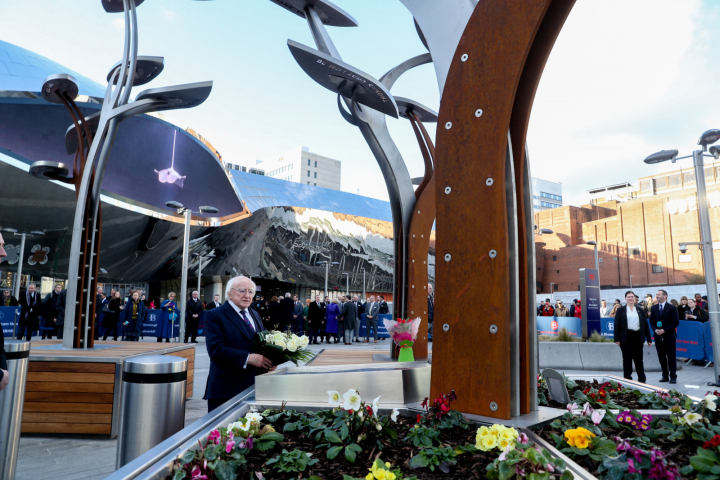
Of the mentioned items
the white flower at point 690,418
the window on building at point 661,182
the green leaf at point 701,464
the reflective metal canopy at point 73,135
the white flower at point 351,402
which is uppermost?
the window on building at point 661,182

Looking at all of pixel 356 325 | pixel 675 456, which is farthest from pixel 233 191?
pixel 675 456

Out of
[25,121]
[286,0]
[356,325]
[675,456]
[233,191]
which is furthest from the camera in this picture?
[233,191]

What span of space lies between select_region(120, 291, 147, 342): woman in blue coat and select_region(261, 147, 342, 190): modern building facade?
265 ft

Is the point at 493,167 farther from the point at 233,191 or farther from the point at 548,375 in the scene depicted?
the point at 233,191

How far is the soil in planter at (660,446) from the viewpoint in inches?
76.0

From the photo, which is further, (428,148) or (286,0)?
(428,148)

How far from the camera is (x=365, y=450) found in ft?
7.07

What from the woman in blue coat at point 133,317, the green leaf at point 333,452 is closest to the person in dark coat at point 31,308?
the woman in blue coat at point 133,317

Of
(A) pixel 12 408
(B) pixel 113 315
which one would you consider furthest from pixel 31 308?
(A) pixel 12 408

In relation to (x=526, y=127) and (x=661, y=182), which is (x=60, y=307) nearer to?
(x=526, y=127)

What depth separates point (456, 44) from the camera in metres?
2.94

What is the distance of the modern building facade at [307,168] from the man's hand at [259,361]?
93888mm

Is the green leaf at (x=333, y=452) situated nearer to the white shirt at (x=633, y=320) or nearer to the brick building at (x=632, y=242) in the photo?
the white shirt at (x=633, y=320)

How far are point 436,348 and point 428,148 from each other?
6.18 metres
